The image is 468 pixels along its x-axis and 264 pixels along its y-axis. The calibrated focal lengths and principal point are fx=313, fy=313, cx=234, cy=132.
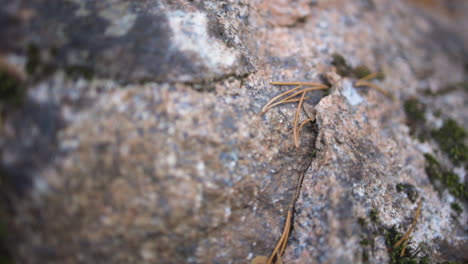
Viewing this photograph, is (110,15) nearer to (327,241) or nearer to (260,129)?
(260,129)

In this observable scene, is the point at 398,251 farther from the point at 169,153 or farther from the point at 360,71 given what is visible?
the point at 169,153

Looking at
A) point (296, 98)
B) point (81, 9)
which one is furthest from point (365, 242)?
point (81, 9)

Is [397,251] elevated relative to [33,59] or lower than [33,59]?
lower

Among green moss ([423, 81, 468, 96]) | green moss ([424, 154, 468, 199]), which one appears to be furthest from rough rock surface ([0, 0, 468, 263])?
green moss ([423, 81, 468, 96])

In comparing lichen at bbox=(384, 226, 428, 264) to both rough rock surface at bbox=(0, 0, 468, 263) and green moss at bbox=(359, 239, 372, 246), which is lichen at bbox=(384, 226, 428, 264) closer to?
rough rock surface at bbox=(0, 0, 468, 263)

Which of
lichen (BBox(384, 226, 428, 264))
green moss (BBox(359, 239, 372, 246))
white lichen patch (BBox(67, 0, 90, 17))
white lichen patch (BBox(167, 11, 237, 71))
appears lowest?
lichen (BBox(384, 226, 428, 264))

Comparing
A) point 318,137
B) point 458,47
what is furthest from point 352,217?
point 458,47
